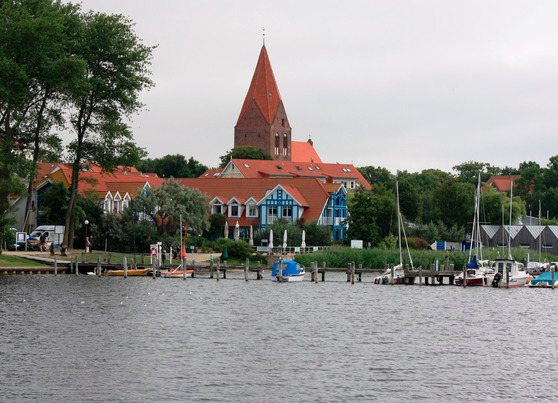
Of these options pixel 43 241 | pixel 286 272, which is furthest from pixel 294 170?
pixel 286 272

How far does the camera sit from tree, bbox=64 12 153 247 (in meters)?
73.5

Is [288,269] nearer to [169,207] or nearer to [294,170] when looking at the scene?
[169,207]

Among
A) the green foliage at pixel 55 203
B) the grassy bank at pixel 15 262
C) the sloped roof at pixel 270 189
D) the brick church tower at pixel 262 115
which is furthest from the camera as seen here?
the brick church tower at pixel 262 115

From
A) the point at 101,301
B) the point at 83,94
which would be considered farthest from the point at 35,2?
the point at 101,301

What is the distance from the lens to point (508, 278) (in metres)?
66.2

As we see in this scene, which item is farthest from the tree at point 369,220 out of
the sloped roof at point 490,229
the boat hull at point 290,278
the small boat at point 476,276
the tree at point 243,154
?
the tree at point 243,154

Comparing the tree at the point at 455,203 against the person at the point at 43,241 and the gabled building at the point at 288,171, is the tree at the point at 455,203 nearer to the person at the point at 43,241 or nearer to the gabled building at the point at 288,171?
the gabled building at the point at 288,171

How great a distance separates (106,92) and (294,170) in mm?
88215

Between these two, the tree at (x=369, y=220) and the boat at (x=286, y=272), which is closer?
the boat at (x=286, y=272)

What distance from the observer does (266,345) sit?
36.8 meters

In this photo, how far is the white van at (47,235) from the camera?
77938 mm

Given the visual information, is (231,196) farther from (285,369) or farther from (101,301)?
(285,369)

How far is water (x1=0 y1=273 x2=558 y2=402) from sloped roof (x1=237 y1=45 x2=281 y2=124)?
126186mm

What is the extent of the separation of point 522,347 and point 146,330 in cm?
1701
